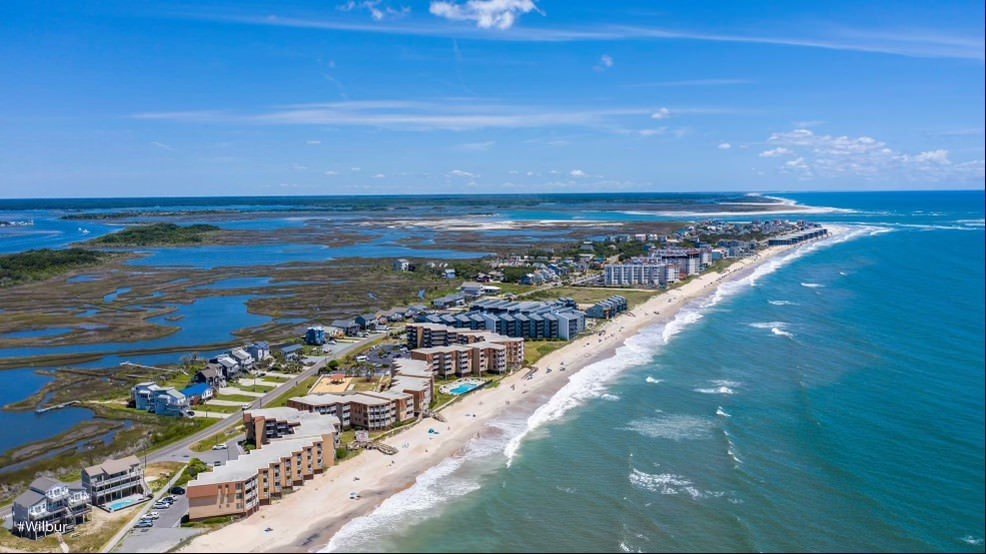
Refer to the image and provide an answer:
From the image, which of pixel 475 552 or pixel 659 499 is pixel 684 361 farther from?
pixel 475 552

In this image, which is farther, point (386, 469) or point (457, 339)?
point (457, 339)

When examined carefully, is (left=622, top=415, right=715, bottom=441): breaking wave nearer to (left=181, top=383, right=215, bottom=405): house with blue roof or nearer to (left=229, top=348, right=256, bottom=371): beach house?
(left=181, top=383, right=215, bottom=405): house with blue roof

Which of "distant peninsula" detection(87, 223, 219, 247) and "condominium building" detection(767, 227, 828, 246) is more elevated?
"condominium building" detection(767, 227, 828, 246)

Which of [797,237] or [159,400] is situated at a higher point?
[797,237]

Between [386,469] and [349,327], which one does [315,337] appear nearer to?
[349,327]

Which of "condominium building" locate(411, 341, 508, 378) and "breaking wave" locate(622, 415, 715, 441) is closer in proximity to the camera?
"breaking wave" locate(622, 415, 715, 441)

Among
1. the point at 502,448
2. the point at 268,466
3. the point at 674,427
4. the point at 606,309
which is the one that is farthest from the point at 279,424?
the point at 606,309

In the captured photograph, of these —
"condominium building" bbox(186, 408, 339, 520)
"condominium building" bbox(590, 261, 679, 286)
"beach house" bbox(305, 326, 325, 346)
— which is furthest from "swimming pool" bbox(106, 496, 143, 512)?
"condominium building" bbox(590, 261, 679, 286)
